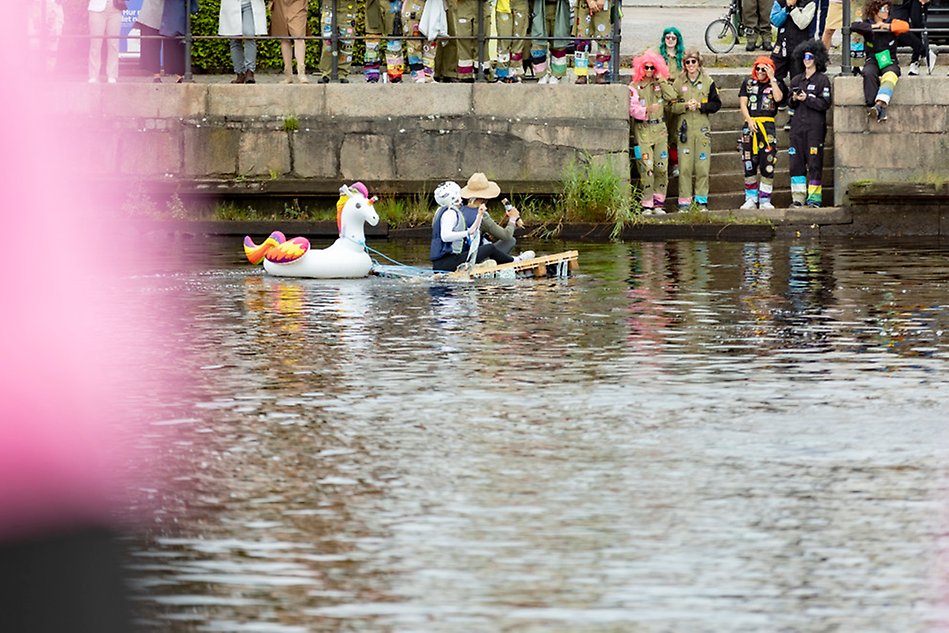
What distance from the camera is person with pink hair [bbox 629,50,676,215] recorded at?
25.7 meters

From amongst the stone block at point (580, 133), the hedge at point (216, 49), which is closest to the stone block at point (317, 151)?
the stone block at point (580, 133)

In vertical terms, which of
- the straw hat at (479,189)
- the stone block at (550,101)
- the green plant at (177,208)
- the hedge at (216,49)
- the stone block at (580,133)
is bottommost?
the green plant at (177,208)

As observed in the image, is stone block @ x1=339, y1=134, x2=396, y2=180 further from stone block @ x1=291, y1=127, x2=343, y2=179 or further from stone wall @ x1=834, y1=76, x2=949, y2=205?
stone wall @ x1=834, y1=76, x2=949, y2=205

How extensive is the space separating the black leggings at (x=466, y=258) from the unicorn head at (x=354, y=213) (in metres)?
0.71

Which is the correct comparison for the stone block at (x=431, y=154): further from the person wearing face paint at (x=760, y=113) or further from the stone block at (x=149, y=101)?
the person wearing face paint at (x=760, y=113)

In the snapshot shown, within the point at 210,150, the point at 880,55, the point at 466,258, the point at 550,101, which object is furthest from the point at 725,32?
the point at 466,258

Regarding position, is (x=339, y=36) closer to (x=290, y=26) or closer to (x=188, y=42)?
(x=290, y=26)

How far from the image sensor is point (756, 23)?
100.0 feet

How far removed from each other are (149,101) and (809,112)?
776 centimetres

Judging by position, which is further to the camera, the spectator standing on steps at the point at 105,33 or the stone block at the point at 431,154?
the stone block at the point at 431,154

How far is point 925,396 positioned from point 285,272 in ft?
29.9

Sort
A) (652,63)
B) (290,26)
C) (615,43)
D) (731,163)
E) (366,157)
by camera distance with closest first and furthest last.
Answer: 1. (652,63)
2. (290,26)
3. (615,43)
4. (366,157)
5. (731,163)

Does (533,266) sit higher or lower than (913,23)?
lower

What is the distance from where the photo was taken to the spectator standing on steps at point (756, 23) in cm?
3008
